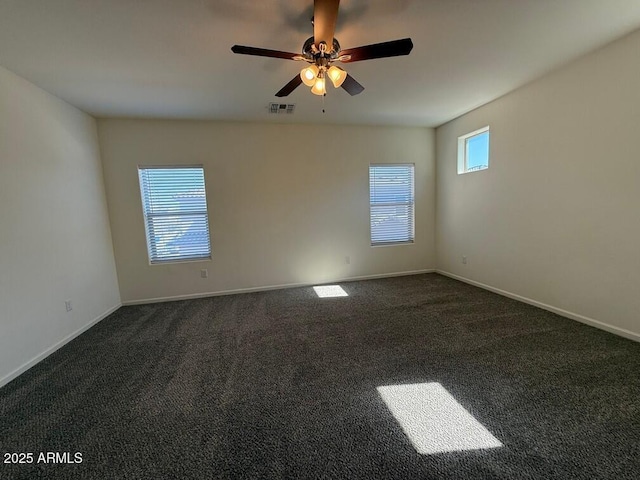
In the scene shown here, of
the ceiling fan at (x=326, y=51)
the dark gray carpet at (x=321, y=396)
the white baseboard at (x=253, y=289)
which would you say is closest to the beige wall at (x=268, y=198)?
the white baseboard at (x=253, y=289)

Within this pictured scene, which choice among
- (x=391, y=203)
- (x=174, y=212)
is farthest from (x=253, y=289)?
(x=391, y=203)

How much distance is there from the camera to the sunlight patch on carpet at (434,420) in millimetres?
1344

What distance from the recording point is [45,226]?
8.20 feet

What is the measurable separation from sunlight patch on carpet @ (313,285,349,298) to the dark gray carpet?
0.78m

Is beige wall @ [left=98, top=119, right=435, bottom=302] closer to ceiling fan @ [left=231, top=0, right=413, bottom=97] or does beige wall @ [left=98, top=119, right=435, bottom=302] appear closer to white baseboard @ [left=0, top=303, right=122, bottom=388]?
white baseboard @ [left=0, top=303, right=122, bottom=388]

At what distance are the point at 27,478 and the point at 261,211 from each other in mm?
3235

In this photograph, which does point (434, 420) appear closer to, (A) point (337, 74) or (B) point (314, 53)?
(A) point (337, 74)

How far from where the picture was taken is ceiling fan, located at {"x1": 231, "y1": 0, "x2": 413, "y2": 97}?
152 centimetres

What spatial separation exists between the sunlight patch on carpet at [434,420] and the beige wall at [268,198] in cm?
269

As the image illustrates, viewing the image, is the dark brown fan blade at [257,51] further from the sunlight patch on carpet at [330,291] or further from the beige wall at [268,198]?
the sunlight patch on carpet at [330,291]

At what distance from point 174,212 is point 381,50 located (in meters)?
3.45

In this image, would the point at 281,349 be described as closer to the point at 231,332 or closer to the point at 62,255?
the point at 231,332

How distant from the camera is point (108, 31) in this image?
1826mm

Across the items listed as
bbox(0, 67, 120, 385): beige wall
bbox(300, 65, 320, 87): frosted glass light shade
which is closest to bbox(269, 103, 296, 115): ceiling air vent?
bbox(300, 65, 320, 87): frosted glass light shade
